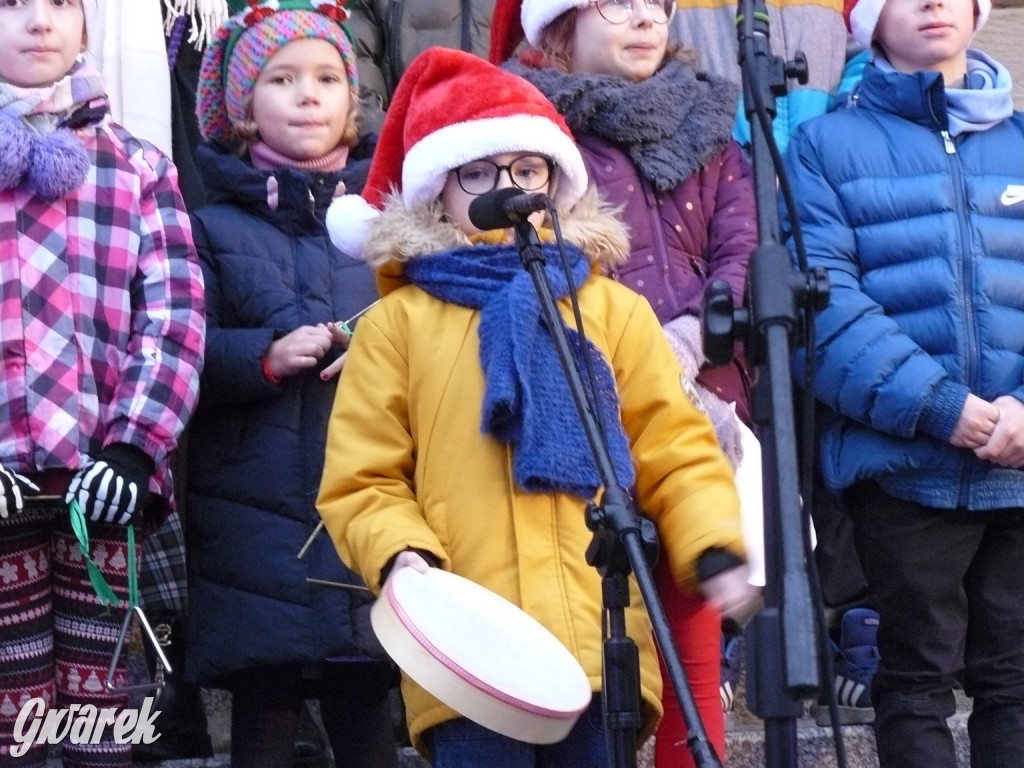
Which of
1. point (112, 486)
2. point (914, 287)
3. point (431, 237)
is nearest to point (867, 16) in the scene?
point (914, 287)

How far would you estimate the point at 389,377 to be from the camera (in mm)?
2805

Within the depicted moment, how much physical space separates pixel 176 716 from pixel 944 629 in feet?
5.88

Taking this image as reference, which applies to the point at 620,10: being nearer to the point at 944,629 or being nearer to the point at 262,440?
the point at 262,440

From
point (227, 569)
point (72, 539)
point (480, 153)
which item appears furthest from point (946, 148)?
point (72, 539)

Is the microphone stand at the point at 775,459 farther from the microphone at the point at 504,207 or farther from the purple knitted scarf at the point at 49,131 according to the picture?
the purple knitted scarf at the point at 49,131

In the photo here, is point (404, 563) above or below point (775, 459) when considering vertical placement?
below

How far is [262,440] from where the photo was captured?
3.40 metres

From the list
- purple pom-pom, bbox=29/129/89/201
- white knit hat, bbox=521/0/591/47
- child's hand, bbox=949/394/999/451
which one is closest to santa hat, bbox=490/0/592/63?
white knit hat, bbox=521/0/591/47

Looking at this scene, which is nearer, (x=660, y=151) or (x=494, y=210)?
(x=494, y=210)

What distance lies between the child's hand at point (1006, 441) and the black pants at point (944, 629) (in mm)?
140

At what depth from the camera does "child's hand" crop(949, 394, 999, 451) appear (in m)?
3.26

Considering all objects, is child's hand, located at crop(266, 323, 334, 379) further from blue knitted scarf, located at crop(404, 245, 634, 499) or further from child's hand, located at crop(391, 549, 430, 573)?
child's hand, located at crop(391, 549, 430, 573)

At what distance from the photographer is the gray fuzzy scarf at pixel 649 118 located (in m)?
3.47

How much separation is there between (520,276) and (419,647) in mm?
777
